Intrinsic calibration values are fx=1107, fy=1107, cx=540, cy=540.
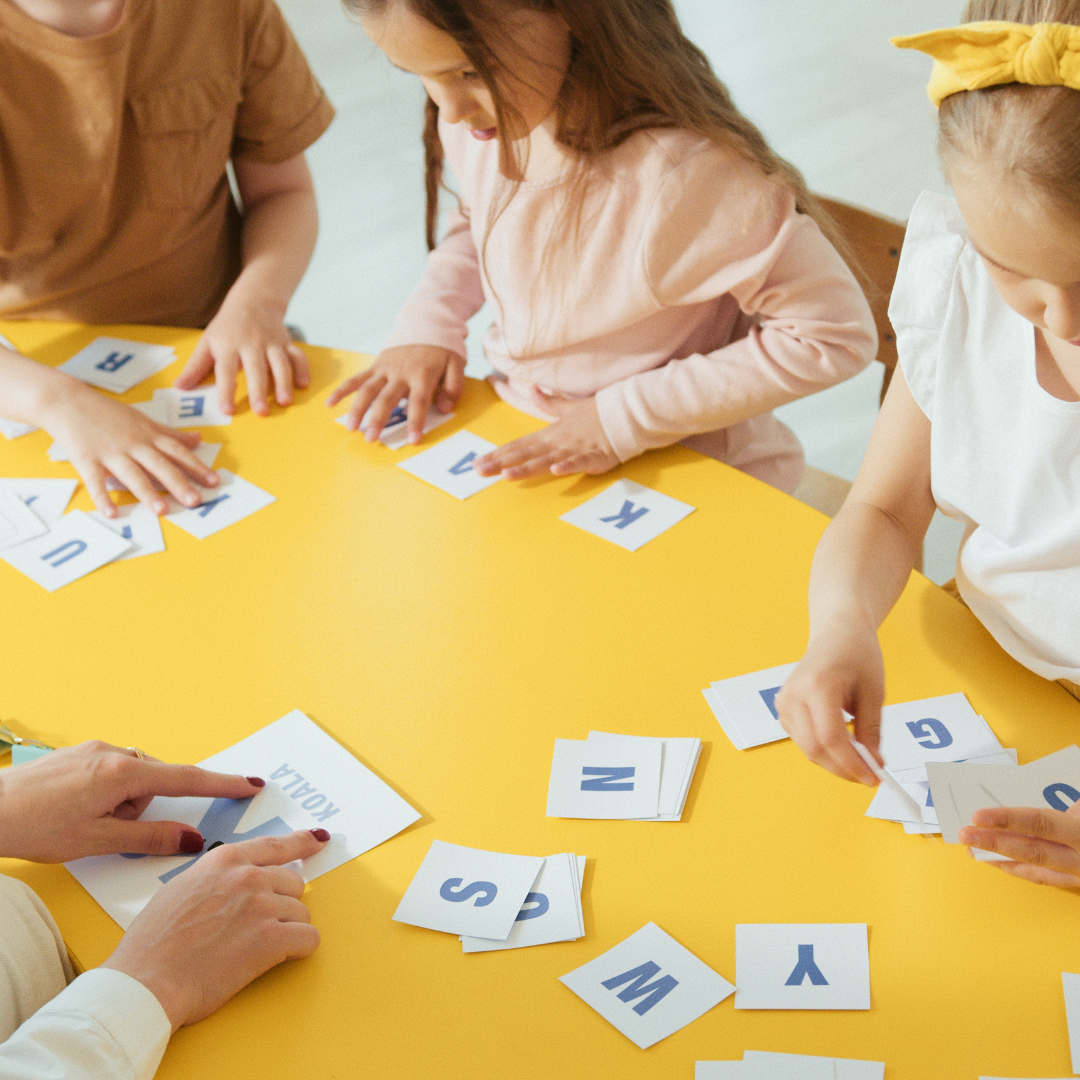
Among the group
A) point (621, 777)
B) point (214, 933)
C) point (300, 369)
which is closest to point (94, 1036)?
point (214, 933)

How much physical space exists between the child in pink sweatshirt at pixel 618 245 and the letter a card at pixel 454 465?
24 mm

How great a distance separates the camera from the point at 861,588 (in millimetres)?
948

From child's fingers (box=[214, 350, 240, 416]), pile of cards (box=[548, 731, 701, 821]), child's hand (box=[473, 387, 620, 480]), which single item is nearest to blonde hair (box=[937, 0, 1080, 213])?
pile of cards (box=[548, 731, 701, 821])

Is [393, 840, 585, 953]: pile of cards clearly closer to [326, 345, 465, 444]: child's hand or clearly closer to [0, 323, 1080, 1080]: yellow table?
[0, 323, 1080, 1080]: yellow table

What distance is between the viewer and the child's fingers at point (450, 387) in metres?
1.38

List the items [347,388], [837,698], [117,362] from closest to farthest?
[837,698]
[347,388]
[117,362]

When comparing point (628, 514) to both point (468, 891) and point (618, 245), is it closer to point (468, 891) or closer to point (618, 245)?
point (618, 245)

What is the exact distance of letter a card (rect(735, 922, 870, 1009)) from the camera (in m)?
0.72

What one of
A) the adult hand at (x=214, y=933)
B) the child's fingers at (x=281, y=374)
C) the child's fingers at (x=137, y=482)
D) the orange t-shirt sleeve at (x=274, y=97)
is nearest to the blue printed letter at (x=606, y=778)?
the adult hand at (x=214, y=933)

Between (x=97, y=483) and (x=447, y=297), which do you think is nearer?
(x=97, y=483)

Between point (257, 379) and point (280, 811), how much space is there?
672 millimetres

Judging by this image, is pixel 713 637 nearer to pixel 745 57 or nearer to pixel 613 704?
pixel 613 704

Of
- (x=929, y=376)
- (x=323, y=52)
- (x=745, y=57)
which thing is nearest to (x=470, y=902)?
(x=929, y=376)

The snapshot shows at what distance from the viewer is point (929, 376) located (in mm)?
966
